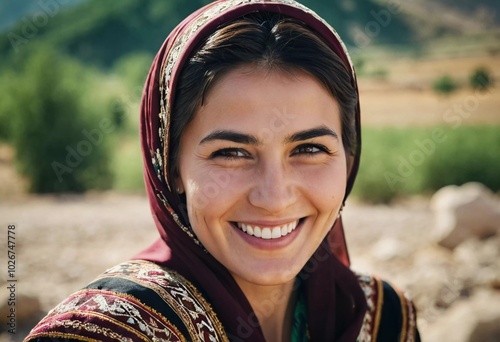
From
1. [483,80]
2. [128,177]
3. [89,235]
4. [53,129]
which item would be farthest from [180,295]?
[483,80]

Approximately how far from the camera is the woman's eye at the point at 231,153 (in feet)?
4.99

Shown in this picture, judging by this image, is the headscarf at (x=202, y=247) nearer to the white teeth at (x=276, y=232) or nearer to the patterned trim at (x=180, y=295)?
the patterned trim at (x=180, y=295)

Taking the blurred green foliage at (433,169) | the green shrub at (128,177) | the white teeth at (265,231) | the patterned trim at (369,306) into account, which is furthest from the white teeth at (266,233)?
the green shrub at (128,177)

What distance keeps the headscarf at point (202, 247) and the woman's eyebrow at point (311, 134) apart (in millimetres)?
266

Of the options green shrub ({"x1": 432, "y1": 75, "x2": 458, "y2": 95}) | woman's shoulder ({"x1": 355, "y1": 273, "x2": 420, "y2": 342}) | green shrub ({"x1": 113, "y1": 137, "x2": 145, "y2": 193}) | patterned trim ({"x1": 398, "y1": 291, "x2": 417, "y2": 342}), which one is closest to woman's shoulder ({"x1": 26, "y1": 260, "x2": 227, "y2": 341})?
woman's shoulder ({"x1": 355, "y1": 273, "x2": 420, "y2": 342})

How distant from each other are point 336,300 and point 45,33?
46.7 m

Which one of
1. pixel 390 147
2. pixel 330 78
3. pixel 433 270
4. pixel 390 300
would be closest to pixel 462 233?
pixel 433 270

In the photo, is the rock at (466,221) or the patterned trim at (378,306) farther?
the rock at (466,221)

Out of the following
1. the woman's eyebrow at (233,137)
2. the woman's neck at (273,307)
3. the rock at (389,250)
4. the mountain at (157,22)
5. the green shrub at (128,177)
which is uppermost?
the mountain at (157,22)

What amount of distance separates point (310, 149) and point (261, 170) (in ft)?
0.62

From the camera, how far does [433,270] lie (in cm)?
485

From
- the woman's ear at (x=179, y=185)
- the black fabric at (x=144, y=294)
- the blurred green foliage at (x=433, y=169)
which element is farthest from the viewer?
the blurred green foliage at (x=433, y=169)

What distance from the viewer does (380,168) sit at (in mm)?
10172

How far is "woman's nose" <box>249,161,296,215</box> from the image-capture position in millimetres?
1466
